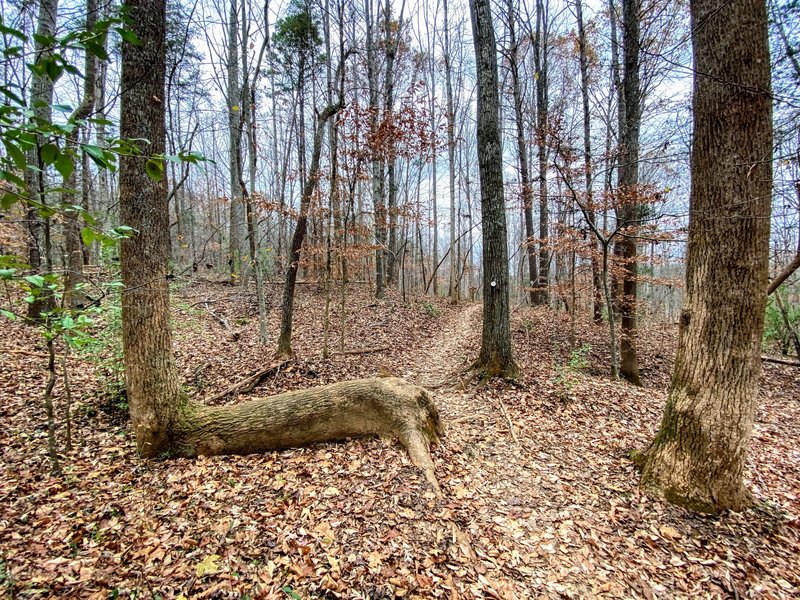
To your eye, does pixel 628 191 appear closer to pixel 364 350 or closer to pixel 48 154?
pixel 364 350

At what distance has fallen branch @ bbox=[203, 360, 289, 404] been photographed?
17.3ft

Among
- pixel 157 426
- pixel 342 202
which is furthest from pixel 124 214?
pixel 342 202

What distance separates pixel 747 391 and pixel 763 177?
1.94m

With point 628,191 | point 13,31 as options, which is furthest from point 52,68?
point 628,191

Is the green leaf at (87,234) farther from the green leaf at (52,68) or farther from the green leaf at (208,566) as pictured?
the green leaf at (208,566)

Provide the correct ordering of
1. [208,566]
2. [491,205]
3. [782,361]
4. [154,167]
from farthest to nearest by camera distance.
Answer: [782,361] → [491,205] → [208,566] → [154,167]

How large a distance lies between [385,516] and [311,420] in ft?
4.78

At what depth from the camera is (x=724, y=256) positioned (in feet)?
10.6

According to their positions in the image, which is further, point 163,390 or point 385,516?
point 163,390

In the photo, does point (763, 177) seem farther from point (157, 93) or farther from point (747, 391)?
point (157, 93)

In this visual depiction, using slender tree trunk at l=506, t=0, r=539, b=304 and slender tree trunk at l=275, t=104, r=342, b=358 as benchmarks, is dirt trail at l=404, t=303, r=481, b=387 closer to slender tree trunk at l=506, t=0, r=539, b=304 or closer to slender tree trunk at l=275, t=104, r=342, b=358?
slender tree trunk at l=506, t=0, r=539, b=304

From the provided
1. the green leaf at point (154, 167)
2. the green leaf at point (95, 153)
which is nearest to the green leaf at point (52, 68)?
the green leaf at point (95, 153)

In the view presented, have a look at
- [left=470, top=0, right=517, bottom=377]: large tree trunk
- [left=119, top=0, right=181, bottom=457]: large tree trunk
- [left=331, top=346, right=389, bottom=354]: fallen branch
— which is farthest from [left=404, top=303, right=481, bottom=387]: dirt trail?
[left=119, top=0, right=181, bottom=457]: large tree trunk

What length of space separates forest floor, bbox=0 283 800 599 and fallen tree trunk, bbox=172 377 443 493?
153 mm
